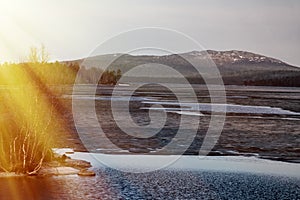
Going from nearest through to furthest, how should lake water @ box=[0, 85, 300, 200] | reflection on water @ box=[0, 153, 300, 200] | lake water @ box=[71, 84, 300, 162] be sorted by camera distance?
reflection on water @ box=[0, 153, 300, 200], lake water @ box=[0, 85, 300, 200], lake water @ box=[71, 84, 300, 162]

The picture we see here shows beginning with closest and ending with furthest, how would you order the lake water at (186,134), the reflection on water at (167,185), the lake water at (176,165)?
the reflection on water at (167,185), the lake water at (176,165), the lake water at (186,134)

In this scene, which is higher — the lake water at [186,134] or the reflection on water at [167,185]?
the lake water at [186,134]

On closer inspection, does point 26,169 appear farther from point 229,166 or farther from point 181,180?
point 229,166

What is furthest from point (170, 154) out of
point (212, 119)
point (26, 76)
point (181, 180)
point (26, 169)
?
point (26, 76)

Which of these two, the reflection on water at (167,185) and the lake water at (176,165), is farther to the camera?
the lake water at (176,165)

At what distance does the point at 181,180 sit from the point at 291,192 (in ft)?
10.1

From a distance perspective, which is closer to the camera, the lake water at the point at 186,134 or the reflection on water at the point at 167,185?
the reflection on water at the point at 167,185

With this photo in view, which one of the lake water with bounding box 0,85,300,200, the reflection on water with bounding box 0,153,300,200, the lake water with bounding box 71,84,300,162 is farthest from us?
the lake water with bounding box 71,84,300,162

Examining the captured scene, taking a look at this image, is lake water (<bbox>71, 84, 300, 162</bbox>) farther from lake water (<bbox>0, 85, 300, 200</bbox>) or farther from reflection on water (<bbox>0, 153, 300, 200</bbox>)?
reflection on water (<bbox>0, 153, 300, 200</bbox>)

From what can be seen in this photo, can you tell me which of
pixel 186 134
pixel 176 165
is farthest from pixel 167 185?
pixel 186 134

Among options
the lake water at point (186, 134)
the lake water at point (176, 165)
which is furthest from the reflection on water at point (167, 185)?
the lake water at point (186, 134)

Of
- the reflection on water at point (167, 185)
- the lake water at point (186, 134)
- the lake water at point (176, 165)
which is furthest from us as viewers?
the lake water at point (186, 134)

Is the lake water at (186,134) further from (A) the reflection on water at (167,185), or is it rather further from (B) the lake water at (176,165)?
(A) the reflection on water at (167,185)

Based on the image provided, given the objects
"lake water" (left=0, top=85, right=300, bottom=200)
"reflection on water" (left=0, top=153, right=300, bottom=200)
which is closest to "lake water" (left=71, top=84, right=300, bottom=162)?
"lake water" (left=0, top=85, right=300, bottom=200)
